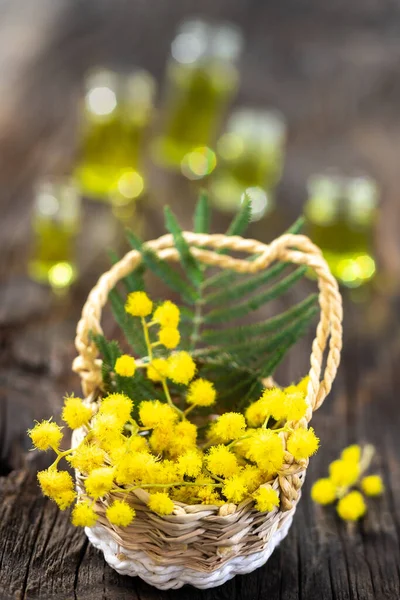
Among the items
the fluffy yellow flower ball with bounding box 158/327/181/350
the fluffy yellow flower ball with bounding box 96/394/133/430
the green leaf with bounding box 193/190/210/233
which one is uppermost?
the green leaf with bounding box 193/190/210/233

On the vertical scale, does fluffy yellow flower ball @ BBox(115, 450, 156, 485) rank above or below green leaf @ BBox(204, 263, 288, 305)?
below

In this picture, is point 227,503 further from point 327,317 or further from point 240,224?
point 240,224

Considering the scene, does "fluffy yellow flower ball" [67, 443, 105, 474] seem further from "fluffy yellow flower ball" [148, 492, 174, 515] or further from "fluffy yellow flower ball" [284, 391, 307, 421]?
"fluffy yellow flower ball" [284, 391, 307, 421]

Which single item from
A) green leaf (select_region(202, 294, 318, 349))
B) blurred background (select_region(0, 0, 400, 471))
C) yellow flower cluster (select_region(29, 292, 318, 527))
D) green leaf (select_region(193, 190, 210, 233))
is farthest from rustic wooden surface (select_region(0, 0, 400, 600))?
green leaf (select_region(193, 190, 210, 233))

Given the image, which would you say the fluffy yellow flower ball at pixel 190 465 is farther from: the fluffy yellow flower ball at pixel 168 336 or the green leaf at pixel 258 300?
the green leaf at pixel 258 300

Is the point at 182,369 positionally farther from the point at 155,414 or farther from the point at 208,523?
the point at 208,523

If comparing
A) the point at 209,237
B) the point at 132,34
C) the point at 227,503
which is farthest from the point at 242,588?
the point at 132,34

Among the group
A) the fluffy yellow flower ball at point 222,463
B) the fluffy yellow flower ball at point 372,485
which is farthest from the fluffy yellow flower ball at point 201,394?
the fluffy yellow flower ball at point 372,485
